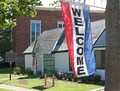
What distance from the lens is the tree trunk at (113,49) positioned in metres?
6.23

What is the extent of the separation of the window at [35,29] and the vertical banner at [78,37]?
126 ft

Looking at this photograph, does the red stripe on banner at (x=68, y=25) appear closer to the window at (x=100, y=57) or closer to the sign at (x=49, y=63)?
the window at (x=100, y=57)

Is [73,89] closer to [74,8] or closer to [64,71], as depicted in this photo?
[64,71]

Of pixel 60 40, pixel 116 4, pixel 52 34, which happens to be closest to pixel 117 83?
pixel 116 4

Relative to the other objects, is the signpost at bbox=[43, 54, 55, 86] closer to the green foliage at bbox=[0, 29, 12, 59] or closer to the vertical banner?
the vertical banner

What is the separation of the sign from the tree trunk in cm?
2785

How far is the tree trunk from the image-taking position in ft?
20.4

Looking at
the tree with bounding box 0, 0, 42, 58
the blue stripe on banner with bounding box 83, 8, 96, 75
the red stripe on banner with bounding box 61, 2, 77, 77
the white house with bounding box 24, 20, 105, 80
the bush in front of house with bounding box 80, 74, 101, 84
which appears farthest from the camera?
the white house with bounding box 24, 20, 105, 80

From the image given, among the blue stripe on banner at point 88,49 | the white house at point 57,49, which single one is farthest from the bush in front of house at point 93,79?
the blue stripe on banner at point 88,49

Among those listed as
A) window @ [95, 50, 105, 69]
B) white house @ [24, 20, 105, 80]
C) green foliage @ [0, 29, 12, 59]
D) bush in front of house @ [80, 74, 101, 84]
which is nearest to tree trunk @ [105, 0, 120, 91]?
bush in front of house @ [80, 74, 101, 84]

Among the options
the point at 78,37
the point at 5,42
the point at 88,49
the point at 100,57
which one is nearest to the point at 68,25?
the point at 78,37

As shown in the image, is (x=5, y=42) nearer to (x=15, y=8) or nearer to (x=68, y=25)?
(x=15, y=8)

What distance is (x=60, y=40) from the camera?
36031 mm

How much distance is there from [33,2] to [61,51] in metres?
16.0
